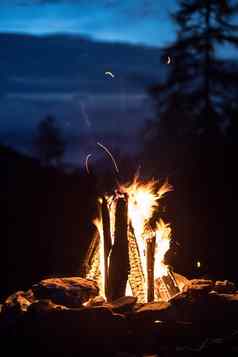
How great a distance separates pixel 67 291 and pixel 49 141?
19.4 metres

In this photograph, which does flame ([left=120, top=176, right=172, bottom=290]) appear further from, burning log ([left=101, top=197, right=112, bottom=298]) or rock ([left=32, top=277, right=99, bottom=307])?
rock ([left=32, top=277, right=99, bottom=307])

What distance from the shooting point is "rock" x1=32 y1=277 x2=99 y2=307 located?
590cm

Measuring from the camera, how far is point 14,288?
8.45 metres

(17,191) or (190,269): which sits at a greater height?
(17,191)

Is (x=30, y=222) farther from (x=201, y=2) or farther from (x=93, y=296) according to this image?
(x=201, y=2)

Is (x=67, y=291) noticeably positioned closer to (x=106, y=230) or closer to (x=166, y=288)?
(x=106, y=230)

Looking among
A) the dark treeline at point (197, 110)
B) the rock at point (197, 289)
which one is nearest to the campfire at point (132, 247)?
the rock at point (197, 289)

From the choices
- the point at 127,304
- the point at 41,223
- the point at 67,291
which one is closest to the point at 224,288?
the point at 127,304

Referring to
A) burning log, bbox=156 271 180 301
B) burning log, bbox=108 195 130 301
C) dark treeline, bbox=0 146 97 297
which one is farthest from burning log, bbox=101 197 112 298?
dark treeline, bbox=0 146 97 297

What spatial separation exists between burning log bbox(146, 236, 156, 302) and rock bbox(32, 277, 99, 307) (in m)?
0.53

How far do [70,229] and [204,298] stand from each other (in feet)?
17.5

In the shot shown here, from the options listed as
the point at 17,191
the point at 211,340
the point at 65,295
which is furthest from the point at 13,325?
the point at 17,191

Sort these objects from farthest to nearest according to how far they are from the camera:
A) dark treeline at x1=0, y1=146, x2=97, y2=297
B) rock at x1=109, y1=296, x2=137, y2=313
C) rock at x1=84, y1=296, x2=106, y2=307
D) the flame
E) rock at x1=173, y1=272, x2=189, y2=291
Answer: dark treeline at x1=0, y1=146, x2=97, y2=297 < rock at x1=173, y1=272, x2=189, y2=291 < the flame < rock at x1=84, y1=296, x2=106, y2=307 < rock at x1=109, y1=296, x2=137, y2=313

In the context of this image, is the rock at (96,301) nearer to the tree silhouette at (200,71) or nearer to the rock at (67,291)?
the rock at (67,291)
